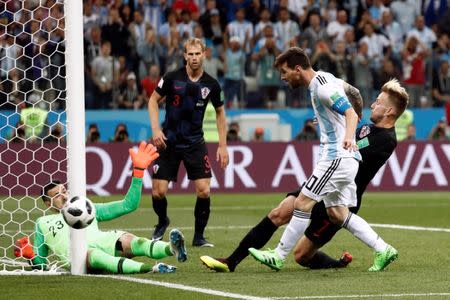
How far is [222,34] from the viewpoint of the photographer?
24719 millimetres

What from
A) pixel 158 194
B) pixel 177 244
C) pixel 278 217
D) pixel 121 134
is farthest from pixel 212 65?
pixel 177 244

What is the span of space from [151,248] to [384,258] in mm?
1933

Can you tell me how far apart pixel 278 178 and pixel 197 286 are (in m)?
13.6

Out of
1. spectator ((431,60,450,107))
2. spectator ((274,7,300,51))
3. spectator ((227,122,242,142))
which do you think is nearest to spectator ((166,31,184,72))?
spectator ((227,122,242,142))

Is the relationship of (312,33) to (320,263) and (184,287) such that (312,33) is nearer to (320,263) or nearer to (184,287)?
(320,263)

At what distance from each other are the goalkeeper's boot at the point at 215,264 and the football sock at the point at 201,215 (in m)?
2.94

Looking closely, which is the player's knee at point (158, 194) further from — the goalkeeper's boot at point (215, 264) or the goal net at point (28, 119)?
the goalkeeper's boot at point (215, 264)

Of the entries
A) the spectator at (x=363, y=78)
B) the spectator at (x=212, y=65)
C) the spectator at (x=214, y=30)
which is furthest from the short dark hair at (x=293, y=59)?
the spectator at (x=214, y=30)

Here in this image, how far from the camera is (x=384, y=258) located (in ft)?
32.5

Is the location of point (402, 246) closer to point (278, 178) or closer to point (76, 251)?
point (76, 251)

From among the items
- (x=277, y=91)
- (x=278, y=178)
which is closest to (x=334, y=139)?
(x=278, y=178)

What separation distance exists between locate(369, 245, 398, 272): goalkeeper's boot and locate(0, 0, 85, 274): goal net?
2.57 metres

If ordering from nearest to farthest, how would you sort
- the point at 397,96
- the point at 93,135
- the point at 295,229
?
the point at 295,229 < the point at 397,96 < the point at 93,135

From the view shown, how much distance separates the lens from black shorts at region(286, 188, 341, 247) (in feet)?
33.6
